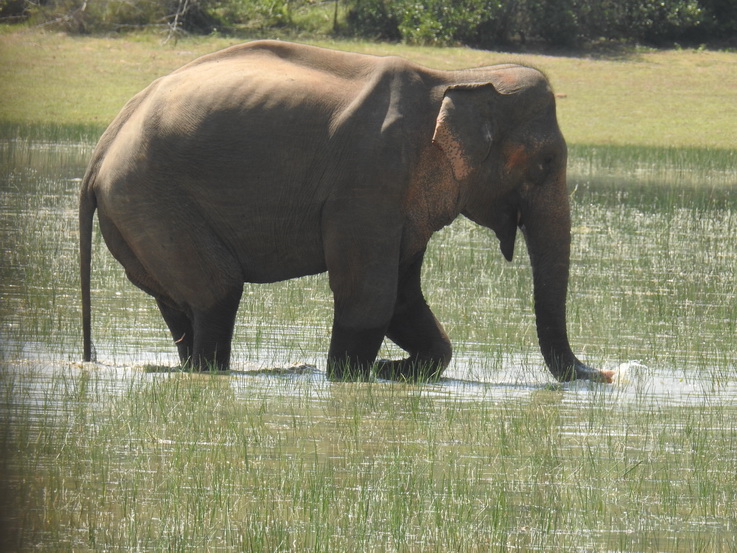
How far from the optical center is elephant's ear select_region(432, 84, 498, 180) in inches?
320

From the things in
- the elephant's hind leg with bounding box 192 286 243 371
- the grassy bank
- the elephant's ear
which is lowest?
the grassy bank

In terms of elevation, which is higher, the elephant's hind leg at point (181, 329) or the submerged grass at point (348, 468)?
the submerged grass at point (348, 468)

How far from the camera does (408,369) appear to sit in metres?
8.81

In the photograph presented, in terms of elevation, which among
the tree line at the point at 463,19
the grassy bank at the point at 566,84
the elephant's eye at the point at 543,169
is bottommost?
the tree line at the point at 463,19

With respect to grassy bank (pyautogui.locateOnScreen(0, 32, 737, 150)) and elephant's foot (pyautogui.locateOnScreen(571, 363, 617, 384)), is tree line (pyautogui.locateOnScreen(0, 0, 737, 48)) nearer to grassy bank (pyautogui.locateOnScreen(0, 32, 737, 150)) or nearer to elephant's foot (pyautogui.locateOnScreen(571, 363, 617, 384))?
grassy bank (pyautogui.locateOnScreen(0, 32, 737, 150))

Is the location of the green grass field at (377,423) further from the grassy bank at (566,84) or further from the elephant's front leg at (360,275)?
the grassy bank at (566,84)

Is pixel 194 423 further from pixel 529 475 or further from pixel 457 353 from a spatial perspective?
pixel 457 353

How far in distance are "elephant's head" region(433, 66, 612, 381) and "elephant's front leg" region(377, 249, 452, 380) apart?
624 millimetres

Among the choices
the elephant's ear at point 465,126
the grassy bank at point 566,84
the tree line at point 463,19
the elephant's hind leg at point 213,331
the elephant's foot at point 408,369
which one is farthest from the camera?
the tree line at point 463,19

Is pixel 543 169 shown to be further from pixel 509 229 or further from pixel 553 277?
pixel 553 277

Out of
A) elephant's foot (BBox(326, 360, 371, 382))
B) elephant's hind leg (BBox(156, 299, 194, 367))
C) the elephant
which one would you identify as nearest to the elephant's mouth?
the elephant

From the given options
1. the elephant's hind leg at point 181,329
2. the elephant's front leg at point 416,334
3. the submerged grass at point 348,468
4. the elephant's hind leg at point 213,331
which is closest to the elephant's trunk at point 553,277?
the submerged grass at point 348,468

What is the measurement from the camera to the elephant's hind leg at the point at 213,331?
826 centimetres

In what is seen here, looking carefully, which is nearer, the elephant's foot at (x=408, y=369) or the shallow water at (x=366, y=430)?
the shallow water at (x=366, y=430)
